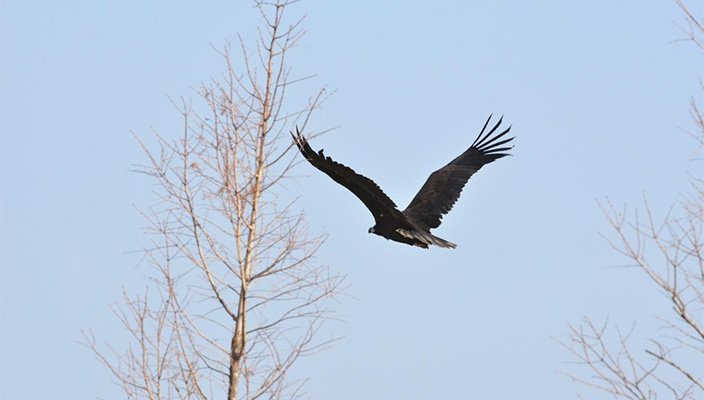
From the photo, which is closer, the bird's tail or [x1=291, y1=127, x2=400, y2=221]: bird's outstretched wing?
[x1=291, y1=127, x2=400, y2=221]: bird's outstretched wing

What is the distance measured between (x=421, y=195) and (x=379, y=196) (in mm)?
2021

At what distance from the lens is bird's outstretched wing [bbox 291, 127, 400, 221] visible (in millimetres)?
9203

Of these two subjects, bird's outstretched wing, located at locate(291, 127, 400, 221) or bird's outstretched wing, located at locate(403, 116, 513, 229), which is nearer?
bird's outstretched wing, located at locate(291, 127, 400, 221)

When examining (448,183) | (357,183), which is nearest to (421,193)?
(448,183)

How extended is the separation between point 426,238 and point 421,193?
1627 millimetres

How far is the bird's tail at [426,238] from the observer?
1041cm

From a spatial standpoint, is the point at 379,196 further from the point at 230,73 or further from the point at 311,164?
the point at 230,73

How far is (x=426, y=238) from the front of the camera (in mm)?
10625

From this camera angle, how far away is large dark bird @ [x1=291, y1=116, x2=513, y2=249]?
31.5 ft

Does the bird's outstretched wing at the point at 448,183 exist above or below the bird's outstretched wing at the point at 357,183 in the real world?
above

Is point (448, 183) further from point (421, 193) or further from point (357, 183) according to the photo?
point (357, 183)

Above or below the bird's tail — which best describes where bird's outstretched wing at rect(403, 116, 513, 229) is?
above

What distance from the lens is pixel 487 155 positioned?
12.9 meters


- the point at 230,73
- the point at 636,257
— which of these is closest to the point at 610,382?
the point at 636,257
